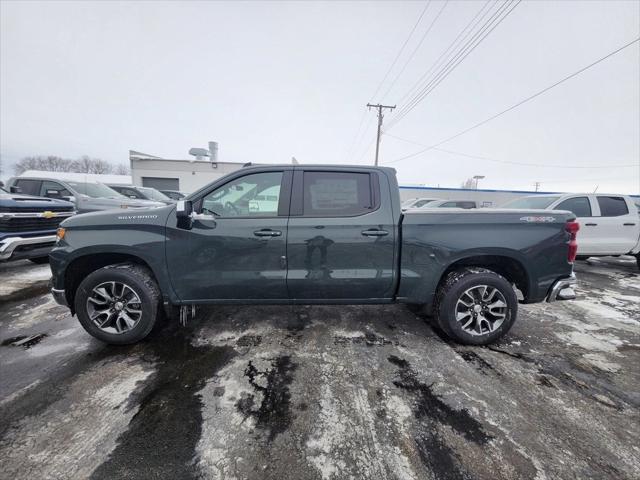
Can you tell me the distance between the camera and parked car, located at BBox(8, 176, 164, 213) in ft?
25.9

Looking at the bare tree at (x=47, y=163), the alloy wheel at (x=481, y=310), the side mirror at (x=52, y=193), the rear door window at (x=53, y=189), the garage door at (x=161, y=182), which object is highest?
the bare tree at (x=47, y=163)

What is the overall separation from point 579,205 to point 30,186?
47.8ft

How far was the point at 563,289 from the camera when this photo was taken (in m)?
2.92

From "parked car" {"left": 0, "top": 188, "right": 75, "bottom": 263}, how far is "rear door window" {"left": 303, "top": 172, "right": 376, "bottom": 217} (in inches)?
216

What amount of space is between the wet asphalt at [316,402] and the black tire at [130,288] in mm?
158

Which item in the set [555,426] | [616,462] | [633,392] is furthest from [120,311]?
[633,392]

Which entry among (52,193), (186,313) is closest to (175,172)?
(52,193)

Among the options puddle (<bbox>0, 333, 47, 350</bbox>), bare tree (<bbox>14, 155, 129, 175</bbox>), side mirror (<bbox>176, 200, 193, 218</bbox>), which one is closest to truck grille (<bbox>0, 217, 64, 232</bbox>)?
puddle (<bbox>0, 333, 47, 350</bbox>)

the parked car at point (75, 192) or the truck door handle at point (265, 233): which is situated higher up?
the parked car at point (75, 192)

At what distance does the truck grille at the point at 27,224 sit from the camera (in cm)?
470

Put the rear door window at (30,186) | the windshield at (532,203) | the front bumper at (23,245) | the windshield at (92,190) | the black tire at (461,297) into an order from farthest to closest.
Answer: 1. the windshield at (92,190)
2. the rear door window at (30,186)
3. the windshield at (532,203)
4. the front bumper at (23,245)
5. the black tire at (461,297)

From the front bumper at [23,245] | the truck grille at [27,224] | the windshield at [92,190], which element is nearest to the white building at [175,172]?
the windshield at [92,190]

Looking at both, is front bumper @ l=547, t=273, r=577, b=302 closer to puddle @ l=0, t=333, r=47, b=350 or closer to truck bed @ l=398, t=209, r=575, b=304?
truck bed @ l=398, t=209, r=575, b=304

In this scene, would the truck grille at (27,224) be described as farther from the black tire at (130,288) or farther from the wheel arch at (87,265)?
the black tire at (130,288)
